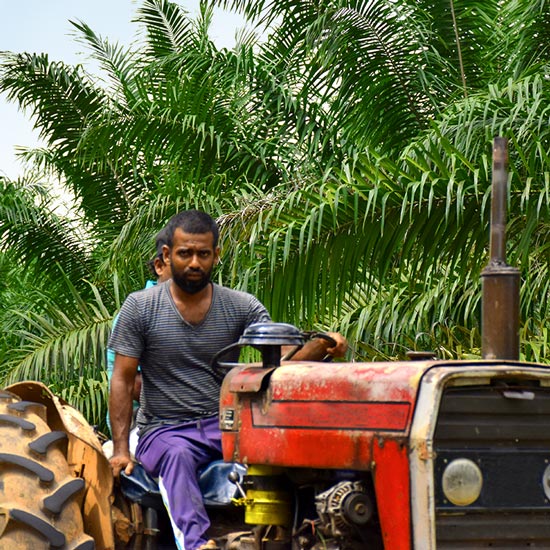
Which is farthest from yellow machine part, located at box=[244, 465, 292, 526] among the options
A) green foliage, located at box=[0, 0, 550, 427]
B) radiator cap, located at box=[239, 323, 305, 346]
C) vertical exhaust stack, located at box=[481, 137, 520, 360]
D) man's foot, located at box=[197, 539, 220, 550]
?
green foliage, located at box=[0, 0, 550, 427]

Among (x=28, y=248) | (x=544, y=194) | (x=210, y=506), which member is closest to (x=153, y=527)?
(x=210, y=506)

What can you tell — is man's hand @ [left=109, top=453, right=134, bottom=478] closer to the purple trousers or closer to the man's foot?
the purple trousers

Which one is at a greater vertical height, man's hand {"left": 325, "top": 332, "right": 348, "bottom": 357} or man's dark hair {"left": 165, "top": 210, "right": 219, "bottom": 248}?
man's dark hair {"left": 165, "top": 210, "right": 219, "bottom": 248}

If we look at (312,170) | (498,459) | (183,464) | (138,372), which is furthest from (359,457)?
(312,170)

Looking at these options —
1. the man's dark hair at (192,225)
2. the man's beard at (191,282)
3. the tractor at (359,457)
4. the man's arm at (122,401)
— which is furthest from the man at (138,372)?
the tractor at (359,457)

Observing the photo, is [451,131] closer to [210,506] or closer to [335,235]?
[335,235]

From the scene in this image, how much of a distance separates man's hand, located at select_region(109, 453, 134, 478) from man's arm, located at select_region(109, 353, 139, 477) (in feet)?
0.07

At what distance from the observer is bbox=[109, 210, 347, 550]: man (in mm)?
4508

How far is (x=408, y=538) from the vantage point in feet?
10.7

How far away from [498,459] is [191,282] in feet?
5.22

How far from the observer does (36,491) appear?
4.00 meters

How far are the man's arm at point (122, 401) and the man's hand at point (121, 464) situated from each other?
0.07 ft

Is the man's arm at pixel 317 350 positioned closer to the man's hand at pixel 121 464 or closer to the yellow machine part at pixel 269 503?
the yellow machine part at pixel 269 503

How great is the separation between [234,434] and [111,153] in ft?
34.6
